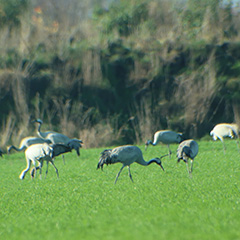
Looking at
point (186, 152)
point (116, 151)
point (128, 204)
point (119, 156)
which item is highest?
point (116, 151)

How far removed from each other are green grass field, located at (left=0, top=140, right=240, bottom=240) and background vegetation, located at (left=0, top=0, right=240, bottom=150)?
42.9ft

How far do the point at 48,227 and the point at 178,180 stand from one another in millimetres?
5161

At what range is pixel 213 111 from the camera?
3139 cm

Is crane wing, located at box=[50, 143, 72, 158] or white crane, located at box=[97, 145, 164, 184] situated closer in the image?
white crane, located at box=[97, 145, 164, 184]

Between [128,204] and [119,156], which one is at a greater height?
[119,156]

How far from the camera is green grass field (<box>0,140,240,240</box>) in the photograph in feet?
24.3

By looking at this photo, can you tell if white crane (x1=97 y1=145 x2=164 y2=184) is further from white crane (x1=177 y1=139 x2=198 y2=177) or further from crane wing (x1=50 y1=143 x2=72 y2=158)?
crane wing (x1=50 y1=143 x2=72 y2=158)

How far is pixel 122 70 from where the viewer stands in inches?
1371

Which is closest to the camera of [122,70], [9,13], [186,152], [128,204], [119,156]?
[128,204]

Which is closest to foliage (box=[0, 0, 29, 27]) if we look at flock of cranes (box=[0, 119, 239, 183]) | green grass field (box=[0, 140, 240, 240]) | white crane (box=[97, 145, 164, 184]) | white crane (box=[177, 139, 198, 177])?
flock of cranes (box=[0, 119, 239, 183])

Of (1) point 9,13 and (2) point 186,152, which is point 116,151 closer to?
(2) point 186,152

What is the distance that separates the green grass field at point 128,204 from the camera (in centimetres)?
742

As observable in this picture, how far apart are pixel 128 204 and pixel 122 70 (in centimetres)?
2565

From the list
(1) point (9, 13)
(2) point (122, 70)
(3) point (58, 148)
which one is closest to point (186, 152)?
(3) point (58, 148)
